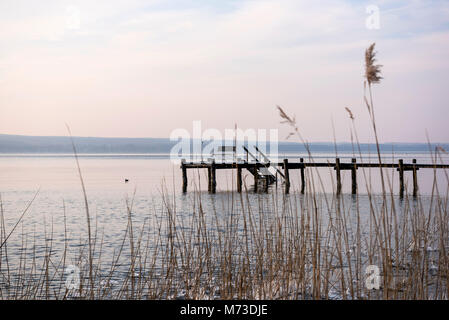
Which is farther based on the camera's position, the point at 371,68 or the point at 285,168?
the point at 285,168

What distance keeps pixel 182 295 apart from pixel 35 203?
19.7 meters

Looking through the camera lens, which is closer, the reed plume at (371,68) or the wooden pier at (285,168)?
the reed plume at (371,68)

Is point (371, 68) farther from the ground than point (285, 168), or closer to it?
farther from the ground

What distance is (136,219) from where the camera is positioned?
60.8ft

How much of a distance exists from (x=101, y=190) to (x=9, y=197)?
682 centimetres

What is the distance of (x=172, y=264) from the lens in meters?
5.95

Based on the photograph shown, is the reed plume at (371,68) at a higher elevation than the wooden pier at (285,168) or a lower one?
higher

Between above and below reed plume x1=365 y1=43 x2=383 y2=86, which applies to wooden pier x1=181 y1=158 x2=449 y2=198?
below
